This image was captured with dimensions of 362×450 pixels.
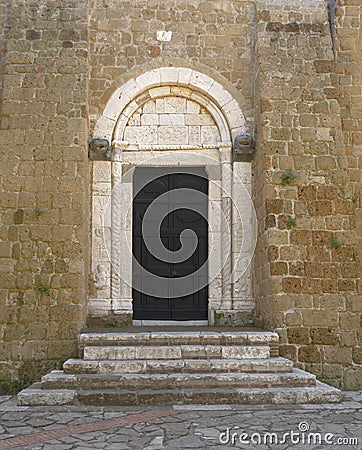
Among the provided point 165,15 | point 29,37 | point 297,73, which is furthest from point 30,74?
point 297,73

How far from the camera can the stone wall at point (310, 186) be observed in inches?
259

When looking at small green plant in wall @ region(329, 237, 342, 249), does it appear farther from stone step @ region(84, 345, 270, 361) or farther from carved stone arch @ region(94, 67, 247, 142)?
carved stone arch @ region(94, 67, 247, 142)

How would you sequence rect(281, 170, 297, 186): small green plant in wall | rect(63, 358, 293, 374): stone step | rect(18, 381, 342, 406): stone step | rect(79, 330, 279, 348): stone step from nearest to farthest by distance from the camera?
rect(18, 381, 342, 406): stone step
rect(63, 358, 293, 374): stone step
rect(79, 330, 279, 348): stone step
rect(281, 170, 297, 186): small green plant in wall

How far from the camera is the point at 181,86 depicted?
310 inches

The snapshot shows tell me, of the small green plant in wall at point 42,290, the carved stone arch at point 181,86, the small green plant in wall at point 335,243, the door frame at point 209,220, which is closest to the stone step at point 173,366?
the small green plant in wall at point 42,290

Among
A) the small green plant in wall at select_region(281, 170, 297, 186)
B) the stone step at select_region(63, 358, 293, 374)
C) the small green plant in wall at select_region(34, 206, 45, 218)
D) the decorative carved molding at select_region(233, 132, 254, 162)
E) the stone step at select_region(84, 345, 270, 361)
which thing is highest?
the decorative carved molding at select_region(233, 132, 254, 162)

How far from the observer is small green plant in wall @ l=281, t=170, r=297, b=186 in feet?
22.8

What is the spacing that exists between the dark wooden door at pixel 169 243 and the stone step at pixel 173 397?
103 inches

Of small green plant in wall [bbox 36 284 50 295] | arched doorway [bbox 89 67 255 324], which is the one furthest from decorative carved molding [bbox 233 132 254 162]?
small green plant in wall [bbox 36 284 50 295]

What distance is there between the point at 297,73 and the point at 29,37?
3674mm

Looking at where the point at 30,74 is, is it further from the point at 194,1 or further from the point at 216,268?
the point at 216,268

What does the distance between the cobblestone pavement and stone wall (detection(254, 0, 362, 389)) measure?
4.26ft

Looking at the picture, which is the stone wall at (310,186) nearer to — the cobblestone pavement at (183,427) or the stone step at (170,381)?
the stone step at (170,381)

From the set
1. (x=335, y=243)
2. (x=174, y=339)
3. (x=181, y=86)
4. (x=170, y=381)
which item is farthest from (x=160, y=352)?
(x=181, y=86)
